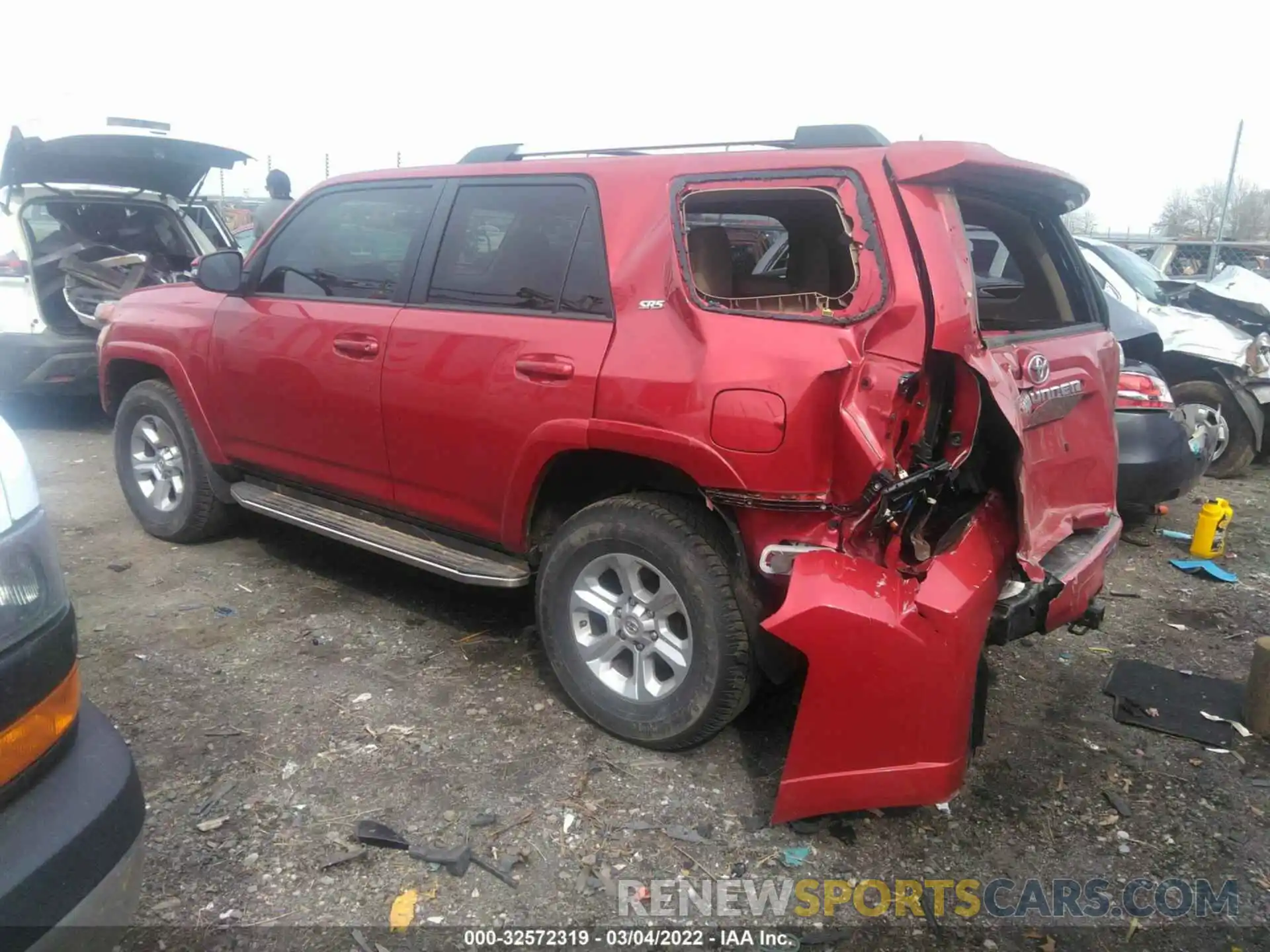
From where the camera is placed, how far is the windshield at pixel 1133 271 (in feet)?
23.7

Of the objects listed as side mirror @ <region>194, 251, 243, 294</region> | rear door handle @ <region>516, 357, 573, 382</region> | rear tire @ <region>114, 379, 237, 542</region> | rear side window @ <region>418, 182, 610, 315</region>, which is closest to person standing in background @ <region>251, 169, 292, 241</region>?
rear tire @ <region>114, 379, 237, 542</region>

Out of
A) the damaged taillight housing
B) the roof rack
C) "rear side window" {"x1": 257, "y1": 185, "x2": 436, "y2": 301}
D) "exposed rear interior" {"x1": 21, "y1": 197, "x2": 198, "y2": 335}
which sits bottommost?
the damaged taillight housing

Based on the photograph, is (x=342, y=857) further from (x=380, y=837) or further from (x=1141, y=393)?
(x=1141, y=393)

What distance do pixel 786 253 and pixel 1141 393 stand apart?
2.91m

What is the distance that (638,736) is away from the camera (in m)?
3.12

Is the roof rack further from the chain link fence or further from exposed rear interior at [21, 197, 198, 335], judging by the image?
the chain link fence

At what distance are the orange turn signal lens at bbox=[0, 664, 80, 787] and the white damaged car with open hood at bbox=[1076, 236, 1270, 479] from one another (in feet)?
23.6

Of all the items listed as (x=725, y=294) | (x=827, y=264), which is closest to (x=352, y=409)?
(x=725, y=294)

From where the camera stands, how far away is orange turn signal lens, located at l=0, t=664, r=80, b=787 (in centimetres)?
162

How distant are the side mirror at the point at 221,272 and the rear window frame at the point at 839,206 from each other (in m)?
2.31

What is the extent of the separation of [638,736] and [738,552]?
753 millimetres

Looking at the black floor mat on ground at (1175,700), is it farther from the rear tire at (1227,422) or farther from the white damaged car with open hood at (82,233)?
the white damaged car with open hood at (82,233)

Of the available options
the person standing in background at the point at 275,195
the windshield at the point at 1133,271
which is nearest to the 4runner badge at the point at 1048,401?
the windshield at the point at 1133,271

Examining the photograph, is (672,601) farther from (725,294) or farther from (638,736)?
(725,294)
